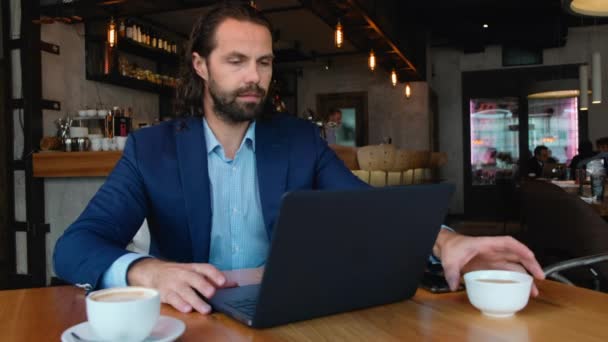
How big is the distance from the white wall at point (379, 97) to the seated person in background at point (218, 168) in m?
7.55

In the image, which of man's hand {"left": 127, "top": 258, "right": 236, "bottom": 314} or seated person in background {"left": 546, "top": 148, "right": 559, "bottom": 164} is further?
seated person in background {"left": 546, "top": 148, "right": 559, "bottom": 164}

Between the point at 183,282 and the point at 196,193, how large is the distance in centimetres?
52

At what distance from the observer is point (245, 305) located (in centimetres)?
88

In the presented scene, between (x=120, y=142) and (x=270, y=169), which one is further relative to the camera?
(x=120, y=142)

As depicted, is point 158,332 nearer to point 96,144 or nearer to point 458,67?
point 96,144

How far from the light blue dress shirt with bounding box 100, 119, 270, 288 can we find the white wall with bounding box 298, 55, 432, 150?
770 centimetres

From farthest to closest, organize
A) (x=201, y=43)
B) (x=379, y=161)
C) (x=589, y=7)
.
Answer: (x=379, y=161) < (x=589, y=7) < (x=201, y=43)

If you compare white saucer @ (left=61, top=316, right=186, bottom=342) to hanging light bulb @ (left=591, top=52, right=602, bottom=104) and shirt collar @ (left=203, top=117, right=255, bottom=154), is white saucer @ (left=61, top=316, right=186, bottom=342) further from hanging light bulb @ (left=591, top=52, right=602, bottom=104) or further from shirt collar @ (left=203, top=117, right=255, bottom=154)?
hanging light bulb @ (left=591, top=52, right=602, bottom=104)

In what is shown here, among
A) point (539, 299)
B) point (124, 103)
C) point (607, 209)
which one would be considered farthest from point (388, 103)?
point (539, 299)

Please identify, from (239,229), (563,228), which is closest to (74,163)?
(239,229)

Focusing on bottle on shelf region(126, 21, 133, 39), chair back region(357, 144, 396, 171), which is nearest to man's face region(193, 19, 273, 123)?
chair back region(357, 144, 396, 171)

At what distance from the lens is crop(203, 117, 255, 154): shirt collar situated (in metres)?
1.60

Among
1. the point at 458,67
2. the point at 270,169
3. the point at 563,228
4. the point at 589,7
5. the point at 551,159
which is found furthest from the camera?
the point at 458,67


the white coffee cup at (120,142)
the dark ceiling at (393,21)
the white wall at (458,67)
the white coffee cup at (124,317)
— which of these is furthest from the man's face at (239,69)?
the white wall at (458,67)
